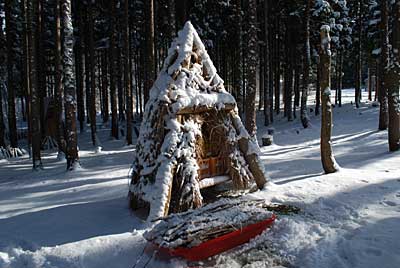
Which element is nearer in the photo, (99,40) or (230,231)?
(230,231)

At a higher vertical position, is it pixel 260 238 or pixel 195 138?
pixel 195 138

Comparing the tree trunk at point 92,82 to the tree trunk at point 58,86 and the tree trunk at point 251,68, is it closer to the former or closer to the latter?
the tree trunk at point 58,86

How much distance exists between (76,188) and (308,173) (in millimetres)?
6077

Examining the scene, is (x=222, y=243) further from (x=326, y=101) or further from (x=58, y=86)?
(x=58, y=86)

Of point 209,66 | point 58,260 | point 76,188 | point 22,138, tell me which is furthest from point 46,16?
point 58,260

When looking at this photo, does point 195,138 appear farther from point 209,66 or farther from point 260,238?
point 260,238

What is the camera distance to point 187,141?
628cm

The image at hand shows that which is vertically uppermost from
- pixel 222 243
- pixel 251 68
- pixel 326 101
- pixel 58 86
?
pixel 251 68

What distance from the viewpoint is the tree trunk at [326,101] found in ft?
28.2

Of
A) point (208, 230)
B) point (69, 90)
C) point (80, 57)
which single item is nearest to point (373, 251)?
point (208, 230)

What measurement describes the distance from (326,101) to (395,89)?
4.29 metres

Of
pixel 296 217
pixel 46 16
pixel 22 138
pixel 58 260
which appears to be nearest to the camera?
pixel 58 260

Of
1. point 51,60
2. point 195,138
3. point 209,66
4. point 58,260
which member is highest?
point 51,60

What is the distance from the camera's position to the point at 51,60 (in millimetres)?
25062
